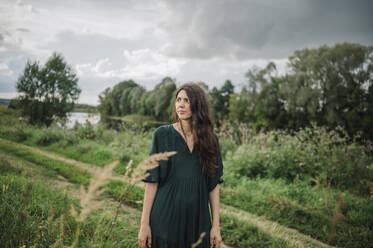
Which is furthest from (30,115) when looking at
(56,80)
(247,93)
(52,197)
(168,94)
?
(247,93)

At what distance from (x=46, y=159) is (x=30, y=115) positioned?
12.8 metres

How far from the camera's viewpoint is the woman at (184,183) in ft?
6.52

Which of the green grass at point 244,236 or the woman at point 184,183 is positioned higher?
the woman at point 184,183

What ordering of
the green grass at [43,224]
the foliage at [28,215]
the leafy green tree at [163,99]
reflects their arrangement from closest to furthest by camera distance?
the foliage at [28,215] → the green grass at [43,224] → the leafy green tree at [163,99]

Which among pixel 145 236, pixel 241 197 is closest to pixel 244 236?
pixel 241 197

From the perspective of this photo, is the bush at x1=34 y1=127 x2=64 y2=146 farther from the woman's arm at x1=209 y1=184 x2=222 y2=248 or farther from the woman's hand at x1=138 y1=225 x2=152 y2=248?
the woman's arm at x1=209 y1=184 x2=222 y2=248

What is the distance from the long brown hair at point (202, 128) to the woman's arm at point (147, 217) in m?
0.50

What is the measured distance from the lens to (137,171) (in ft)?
3.38

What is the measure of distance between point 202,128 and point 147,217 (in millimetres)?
940

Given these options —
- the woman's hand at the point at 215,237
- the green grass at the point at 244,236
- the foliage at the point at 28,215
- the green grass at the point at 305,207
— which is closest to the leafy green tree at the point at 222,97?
the green grass at the point at 305,207

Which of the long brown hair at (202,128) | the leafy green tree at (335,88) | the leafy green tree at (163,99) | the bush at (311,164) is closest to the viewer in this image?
the long brown hair at (202,128)

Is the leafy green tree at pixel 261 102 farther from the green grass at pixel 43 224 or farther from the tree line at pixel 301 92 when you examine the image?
the green grass at pixel 43 224

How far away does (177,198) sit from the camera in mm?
1990

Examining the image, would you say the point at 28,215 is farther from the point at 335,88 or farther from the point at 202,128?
the point at 335,88
